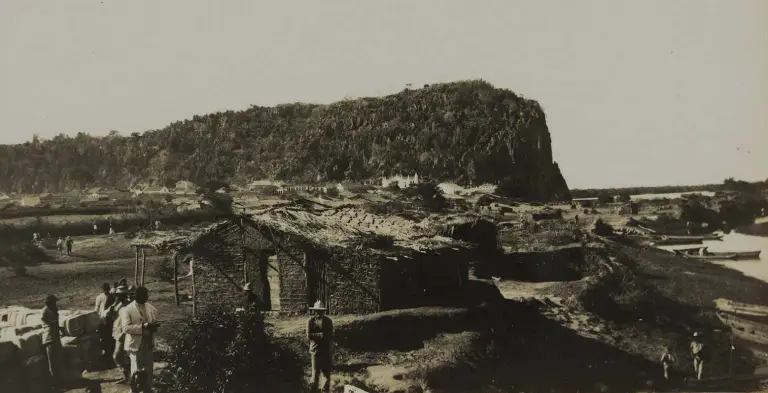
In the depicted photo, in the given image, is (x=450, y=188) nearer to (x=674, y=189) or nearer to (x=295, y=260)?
(x=295, y=260)

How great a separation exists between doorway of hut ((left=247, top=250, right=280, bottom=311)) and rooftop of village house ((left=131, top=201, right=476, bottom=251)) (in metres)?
0.43

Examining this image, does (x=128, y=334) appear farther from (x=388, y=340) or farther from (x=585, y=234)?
(x=585, y=234)

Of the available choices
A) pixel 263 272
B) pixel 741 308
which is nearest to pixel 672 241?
pixel 741 308

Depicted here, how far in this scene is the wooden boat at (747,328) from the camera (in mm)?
7581

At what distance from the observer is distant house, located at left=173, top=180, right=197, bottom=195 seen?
8602 mm

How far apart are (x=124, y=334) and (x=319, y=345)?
82.0 inches

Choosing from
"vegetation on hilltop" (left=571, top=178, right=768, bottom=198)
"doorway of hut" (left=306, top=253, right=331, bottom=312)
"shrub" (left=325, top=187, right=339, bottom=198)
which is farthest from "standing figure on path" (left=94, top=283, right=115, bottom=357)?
"vegetation on hilltop" (left=571, top=178, right=768, bottom=198)

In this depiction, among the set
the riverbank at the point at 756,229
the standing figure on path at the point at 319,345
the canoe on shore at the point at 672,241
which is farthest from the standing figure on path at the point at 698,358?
the standing figure on path at the point at 319,345

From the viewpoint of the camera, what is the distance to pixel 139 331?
540cm

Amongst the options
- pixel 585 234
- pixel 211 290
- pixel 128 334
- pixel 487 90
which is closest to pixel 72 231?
pixel 211 290

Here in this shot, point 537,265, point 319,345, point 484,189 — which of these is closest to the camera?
point 319,345

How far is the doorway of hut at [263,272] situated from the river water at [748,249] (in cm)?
675

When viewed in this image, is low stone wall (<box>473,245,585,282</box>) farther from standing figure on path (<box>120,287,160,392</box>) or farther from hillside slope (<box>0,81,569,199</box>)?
standing figure on path (<box>120,287,160,392</box>)

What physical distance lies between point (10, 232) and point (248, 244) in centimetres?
351
